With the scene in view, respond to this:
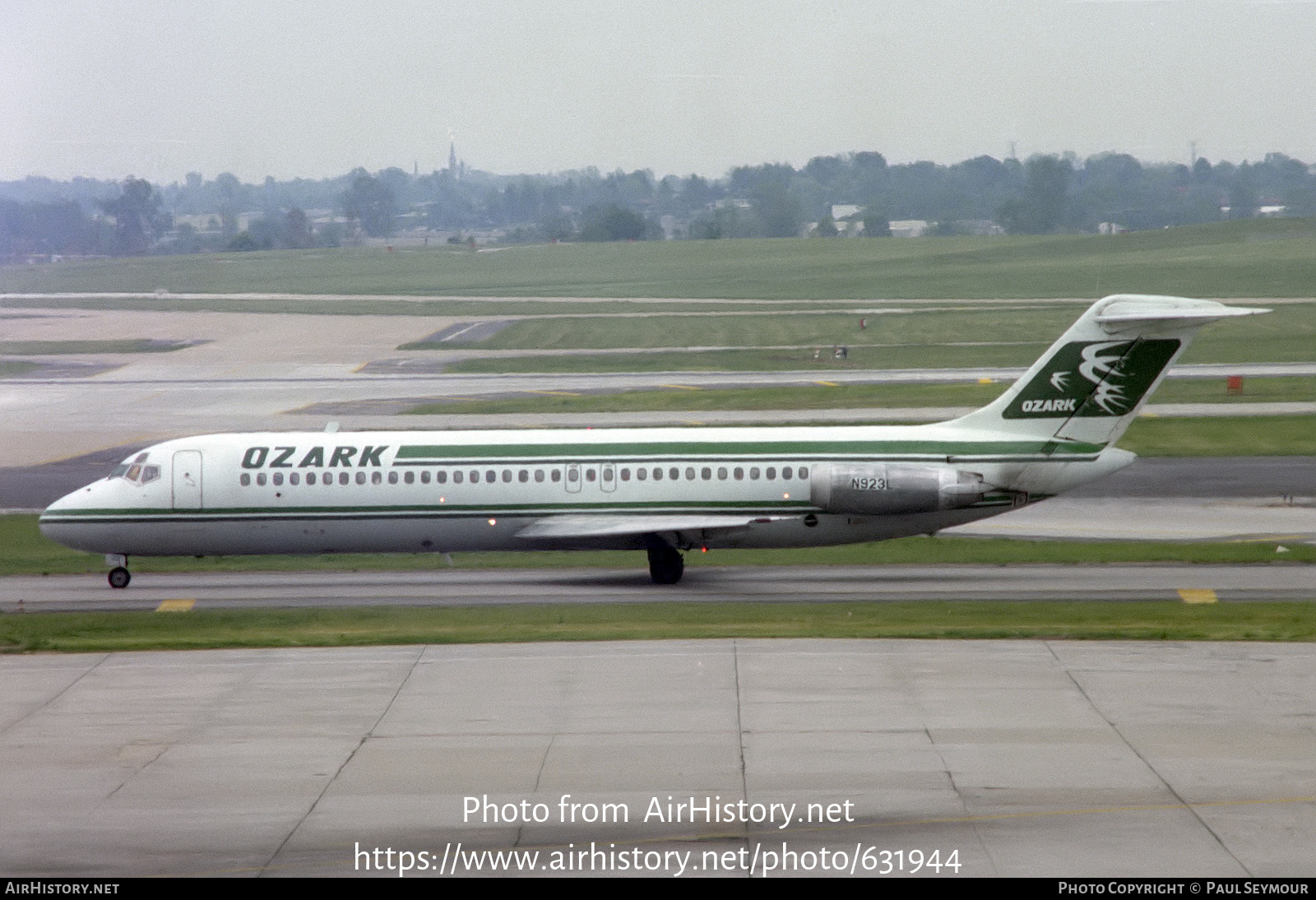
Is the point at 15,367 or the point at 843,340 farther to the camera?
the point at 843,340

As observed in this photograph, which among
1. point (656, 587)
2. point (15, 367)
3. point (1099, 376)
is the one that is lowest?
point (656, 587)

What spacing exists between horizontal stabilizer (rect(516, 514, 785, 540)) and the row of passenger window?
798mm

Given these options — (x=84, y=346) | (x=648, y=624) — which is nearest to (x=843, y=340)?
(x=84, y=346)

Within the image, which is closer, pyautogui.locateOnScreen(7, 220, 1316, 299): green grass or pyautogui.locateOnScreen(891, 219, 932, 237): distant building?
pyautogui.locateOnScreen(7, 220, 1316, 299): green grass

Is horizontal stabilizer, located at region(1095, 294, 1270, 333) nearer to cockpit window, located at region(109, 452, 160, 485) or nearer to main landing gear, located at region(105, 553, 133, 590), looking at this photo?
cockpit window, located at region(109, 452, 160, 485)

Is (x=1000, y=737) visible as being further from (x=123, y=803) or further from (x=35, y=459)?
(x=35, y=459)

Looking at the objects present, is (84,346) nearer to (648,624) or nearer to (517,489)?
(517,489)

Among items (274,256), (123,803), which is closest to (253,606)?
(123,803)

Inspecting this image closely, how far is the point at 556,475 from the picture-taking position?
1236 inches

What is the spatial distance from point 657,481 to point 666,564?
5.77ft

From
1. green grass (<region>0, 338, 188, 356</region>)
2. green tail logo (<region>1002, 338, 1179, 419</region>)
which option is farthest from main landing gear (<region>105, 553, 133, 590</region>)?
green grass (<region>0, 338, 188, 356</region>)

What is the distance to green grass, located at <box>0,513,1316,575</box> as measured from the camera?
107 feet

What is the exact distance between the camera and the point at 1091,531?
1421 inches

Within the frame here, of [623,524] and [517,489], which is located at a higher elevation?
[517,489]
